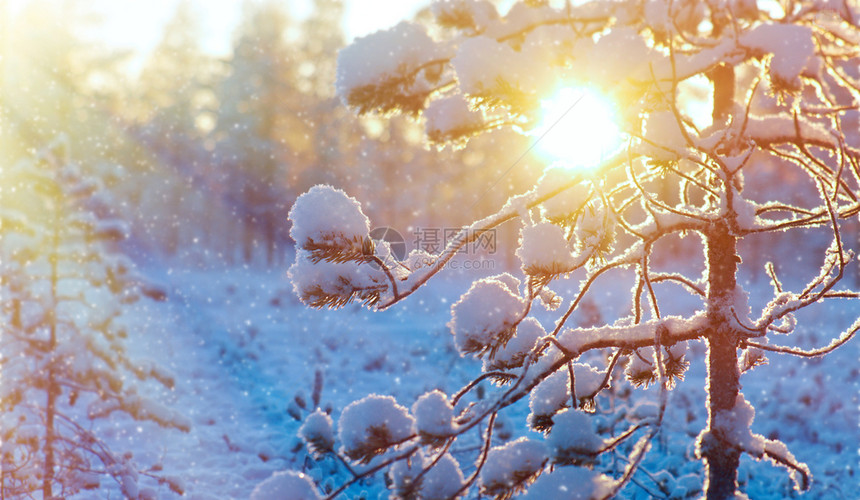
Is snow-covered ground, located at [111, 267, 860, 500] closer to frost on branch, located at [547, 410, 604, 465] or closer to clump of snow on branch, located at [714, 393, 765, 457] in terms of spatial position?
clump of snow on branch, located at [714, 393, 765, 457]

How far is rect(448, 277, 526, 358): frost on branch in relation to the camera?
79.3 inches

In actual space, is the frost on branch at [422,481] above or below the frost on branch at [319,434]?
below

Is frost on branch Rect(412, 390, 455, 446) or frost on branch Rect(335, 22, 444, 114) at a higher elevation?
frost on branch Rect(335, 22, 444, 114)

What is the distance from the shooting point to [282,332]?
47.1ft

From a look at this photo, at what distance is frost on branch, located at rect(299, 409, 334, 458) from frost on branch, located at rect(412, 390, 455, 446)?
1.33 feet

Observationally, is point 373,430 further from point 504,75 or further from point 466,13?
point 466,13

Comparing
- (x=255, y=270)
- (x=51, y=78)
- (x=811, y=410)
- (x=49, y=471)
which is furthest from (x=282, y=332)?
(x=51, y=78)

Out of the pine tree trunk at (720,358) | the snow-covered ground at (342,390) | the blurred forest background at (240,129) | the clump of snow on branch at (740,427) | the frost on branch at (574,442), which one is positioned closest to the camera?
the frost on branch at (574,442)

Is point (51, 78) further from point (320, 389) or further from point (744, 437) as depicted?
point (744, 437)

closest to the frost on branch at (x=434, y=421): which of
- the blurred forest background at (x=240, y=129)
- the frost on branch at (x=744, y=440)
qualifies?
the frost on branch at (x=744, y=440)

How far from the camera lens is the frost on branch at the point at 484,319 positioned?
2014mm

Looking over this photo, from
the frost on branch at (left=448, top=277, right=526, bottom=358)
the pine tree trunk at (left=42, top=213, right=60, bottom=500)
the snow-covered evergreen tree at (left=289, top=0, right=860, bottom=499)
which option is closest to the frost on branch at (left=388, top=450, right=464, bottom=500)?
the snow-covered evergreen tree at (left=289, top=0, right=860, bottom=499)

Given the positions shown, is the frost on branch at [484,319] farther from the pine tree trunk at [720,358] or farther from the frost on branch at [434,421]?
the pine tree trunk at [720,358]

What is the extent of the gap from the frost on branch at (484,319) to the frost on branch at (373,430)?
349 mm
